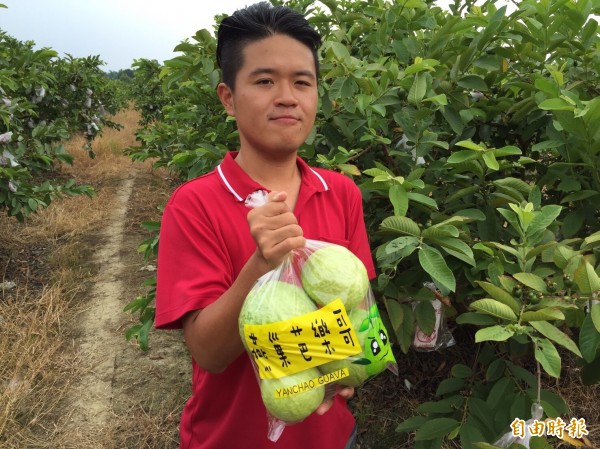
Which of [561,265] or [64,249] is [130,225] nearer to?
[64,249]

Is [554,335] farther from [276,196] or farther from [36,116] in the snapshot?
[36,116]

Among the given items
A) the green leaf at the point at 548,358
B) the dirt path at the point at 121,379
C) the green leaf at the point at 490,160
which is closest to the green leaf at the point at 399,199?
the green leaf at the point at 490,160

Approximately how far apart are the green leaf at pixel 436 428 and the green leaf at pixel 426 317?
0.30m

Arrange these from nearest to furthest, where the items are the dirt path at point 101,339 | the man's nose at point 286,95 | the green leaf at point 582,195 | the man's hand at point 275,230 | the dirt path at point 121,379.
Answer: the man's hand at point 275,230, the man's nose at point 286,95, the green leaf at point 582,195, the dirt path at point 121,379, the dirt path at point 101,339

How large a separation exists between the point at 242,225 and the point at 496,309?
2.07 ft

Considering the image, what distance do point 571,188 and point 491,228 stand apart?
0.28 meters

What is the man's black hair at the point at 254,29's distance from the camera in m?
1.20

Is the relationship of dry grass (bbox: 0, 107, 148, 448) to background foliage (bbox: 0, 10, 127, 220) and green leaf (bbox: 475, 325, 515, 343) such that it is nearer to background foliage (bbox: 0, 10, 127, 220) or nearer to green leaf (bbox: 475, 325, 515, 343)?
background foliage (bbox: 0, 10, 127, 220)

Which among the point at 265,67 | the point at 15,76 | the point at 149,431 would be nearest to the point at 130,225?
the point at 15,76

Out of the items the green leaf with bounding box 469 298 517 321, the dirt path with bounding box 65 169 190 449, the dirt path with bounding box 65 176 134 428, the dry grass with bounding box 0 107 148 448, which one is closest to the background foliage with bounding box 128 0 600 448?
the green leaf with bounding box 469 298 517 321

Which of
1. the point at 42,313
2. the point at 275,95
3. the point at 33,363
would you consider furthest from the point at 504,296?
the point at 42,313

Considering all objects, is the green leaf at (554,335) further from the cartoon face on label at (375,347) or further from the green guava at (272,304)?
the green guava at (272,304)

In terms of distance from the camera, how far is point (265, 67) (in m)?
1.15

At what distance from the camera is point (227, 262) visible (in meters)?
1.16
